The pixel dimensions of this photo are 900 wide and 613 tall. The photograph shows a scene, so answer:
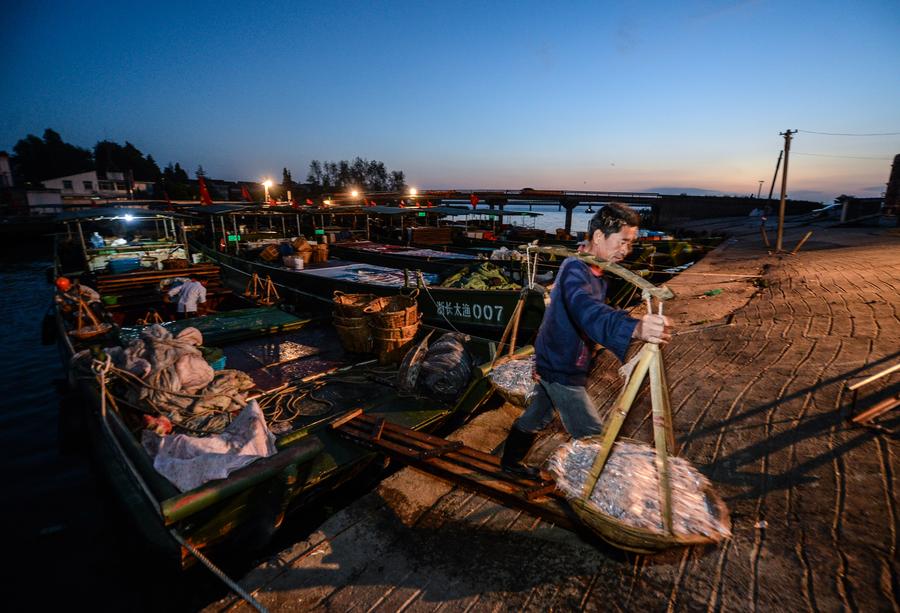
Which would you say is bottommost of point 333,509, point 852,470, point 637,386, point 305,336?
point 333,509

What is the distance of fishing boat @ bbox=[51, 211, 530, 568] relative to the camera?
3389mm

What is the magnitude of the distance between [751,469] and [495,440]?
7.71 ft

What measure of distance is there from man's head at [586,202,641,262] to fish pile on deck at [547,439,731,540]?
4.76 ft

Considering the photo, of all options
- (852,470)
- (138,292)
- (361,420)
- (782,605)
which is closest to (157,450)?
(361,420)

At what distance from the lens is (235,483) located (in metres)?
3.23

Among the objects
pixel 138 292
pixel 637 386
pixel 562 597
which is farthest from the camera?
pixel 138 292

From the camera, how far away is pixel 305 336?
838 cm

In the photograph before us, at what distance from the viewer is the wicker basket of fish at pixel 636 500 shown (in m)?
2.23

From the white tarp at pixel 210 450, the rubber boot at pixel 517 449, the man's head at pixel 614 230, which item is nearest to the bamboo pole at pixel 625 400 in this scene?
the man's head at pixel 614 230

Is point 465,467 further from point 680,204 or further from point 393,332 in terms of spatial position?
point 680,204

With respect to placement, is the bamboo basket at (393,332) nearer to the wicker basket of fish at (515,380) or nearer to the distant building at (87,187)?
the wicker basket of fish at (515,380)

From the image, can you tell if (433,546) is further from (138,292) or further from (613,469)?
(138,292)

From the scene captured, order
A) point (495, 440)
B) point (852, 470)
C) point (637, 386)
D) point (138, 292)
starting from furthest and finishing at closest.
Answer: point (138, 292)
point (495, 440)
point (852, 470)
point (637, 386)

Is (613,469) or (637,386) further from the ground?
(637,386)
